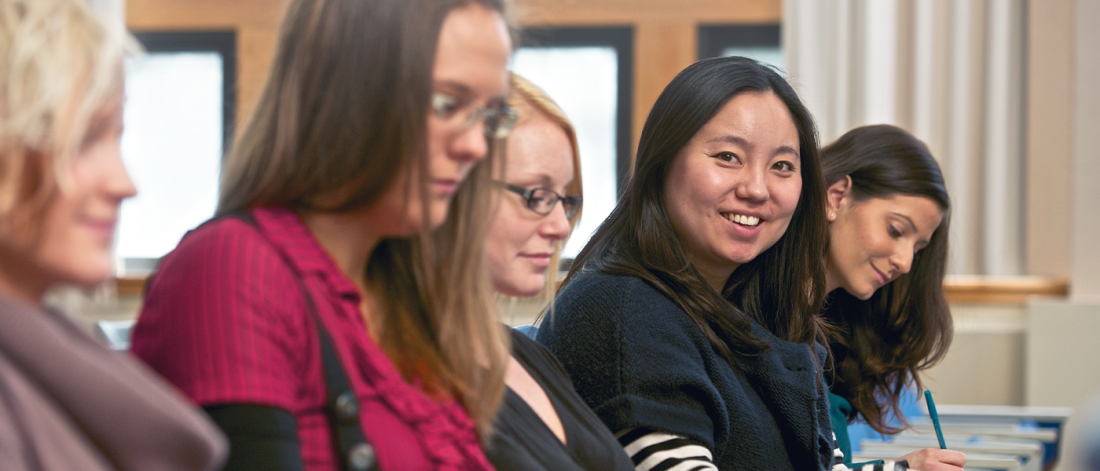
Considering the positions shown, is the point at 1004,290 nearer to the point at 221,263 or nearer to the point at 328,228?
the point at 328,228

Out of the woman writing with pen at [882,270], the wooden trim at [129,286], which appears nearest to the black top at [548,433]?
the woman writing with pen at [882,270]

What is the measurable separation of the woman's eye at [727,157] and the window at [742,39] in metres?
2.13

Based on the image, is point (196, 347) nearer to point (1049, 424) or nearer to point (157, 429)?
point (157, 429)

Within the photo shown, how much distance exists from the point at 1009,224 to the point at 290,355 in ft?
9.88

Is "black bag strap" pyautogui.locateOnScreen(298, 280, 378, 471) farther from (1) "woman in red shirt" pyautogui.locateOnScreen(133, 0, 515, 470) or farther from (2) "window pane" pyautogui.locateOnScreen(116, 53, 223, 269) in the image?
(2) "window pane" pyautogui.locateOnScreen(116, 53, 223, 269)

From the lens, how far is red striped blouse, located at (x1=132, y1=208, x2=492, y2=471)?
65 centimetres

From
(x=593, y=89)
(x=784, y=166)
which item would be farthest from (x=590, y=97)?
(x=784, y=166)

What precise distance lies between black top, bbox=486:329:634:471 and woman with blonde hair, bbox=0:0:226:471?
0.38m

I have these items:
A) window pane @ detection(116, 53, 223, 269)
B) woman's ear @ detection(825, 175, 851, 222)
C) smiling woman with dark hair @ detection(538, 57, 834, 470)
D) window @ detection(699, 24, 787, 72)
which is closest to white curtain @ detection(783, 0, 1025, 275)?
window @ detection(699, 24, 787, 72)

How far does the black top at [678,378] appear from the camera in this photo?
1.16 metres

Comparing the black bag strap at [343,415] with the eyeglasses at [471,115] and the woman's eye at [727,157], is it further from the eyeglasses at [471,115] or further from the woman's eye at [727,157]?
the woman's eye at [727,157]

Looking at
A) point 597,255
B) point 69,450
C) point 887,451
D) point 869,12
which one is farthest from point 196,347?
point 869,12

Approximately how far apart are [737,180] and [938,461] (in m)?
0.63

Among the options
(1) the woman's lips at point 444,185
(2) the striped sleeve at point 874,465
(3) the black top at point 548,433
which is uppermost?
(1) the woman's lips at point 444,185
